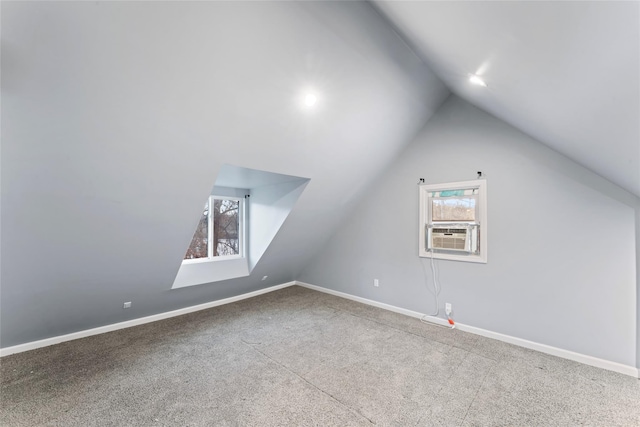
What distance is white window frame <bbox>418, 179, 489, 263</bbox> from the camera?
10.5 feet

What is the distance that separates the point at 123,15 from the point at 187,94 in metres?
0.53

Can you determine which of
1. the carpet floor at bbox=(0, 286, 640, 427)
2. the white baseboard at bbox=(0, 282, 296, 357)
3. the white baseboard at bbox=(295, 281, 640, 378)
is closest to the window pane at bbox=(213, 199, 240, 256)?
the white baseboard at bbox=(0, 282, 296, 357)

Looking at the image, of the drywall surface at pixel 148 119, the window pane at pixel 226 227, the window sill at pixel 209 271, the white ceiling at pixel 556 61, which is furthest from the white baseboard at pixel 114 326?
the white ceiling at pixel 556 61

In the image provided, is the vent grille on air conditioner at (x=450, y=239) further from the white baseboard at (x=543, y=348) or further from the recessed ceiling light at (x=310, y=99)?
the recessed ceiling light at (x=310, y=99)

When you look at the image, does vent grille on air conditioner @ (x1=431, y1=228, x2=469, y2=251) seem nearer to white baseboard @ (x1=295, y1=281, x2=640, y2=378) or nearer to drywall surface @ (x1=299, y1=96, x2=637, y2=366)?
drywall surface @ (x1=299, y1=96, x2=637, y2=366)

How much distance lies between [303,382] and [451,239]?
240cm

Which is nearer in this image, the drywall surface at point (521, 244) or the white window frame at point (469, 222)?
the drywall surface at point (521, 244)

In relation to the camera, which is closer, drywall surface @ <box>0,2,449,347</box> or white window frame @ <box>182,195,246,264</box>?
drywall surface @ <box>0,2,449,347</box>

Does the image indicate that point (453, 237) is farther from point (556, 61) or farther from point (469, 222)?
point (556, 61)

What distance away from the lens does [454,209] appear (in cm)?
346

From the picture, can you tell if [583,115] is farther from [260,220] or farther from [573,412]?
[260,220]

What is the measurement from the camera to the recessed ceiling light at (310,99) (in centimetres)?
233

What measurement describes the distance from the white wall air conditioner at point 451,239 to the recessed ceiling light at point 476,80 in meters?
1.67

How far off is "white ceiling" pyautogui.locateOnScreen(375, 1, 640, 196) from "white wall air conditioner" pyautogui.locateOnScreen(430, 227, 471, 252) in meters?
1.29
